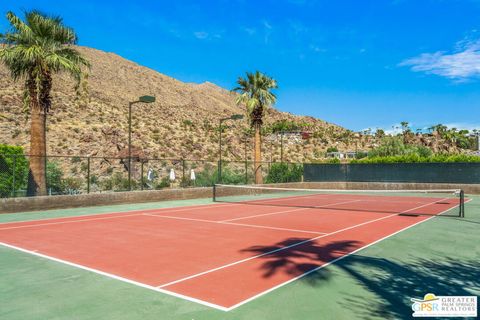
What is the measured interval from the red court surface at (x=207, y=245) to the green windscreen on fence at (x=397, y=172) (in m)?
18.4

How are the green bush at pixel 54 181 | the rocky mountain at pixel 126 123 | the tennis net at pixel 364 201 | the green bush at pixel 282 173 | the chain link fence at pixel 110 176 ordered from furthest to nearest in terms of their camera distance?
the rocky mountain at pixel 126 123
the green bush at pixel 282 173
the green bush at pixel 54 181
the chain link fence at pixel 110 176
the tennis net at pixel 364 201

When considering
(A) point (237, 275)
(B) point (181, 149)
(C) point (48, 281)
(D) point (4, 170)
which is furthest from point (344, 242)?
(B) point (181, 149)

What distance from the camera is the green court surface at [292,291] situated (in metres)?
5.45

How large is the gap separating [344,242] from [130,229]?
6.75m

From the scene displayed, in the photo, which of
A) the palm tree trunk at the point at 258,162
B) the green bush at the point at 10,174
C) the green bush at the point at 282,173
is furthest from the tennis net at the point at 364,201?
the green bush at the point at 10,174

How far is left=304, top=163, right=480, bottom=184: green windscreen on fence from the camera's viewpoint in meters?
32.5

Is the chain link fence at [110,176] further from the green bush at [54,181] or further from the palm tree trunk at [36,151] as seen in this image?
the palm tree trunk at [36,151]

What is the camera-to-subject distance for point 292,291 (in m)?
6.32

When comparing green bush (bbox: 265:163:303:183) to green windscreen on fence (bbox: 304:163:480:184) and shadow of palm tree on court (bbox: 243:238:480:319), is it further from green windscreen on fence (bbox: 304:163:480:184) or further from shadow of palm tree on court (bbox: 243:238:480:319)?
shadow of palm tree on court (bbox: 243:238:480:319)

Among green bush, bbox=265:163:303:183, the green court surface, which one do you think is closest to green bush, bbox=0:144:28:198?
the green court surface

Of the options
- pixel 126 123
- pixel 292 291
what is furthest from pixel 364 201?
pixel 126 123

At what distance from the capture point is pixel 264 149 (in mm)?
72438

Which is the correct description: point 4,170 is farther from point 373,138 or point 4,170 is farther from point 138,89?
point 373,138

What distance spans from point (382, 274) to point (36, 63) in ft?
63.9
